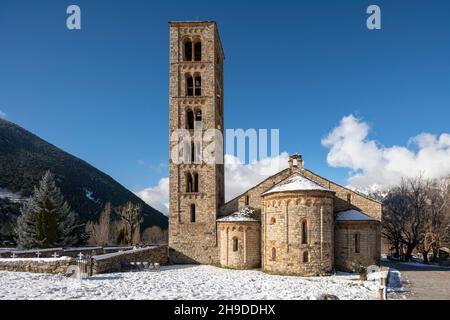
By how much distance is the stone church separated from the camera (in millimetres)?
23469

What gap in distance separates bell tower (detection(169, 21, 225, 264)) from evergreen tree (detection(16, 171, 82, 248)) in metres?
12.1

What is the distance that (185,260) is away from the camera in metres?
28.5

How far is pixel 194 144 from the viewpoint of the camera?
29.7 metres

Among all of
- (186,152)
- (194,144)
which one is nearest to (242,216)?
(186,152)

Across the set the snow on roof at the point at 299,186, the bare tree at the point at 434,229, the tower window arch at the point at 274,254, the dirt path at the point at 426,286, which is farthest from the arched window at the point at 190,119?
the bare tree at the point at 434,229

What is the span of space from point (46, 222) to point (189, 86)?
18.1m

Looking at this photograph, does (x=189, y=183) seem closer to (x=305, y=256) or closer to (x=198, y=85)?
(x=198, y=85)

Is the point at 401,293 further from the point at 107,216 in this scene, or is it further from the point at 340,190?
the point at 107,216

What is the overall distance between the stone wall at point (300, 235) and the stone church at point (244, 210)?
63 millimetres

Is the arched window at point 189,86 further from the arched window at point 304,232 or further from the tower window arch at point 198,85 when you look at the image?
the arched window at point 304,232

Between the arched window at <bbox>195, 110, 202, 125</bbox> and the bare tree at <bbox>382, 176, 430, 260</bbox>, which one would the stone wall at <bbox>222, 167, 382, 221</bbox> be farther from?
the bare tree at <bbox>382, 176, 430, 260</bbox>

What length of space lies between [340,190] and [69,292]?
69.4ft

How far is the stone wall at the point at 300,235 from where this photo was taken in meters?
23.1
